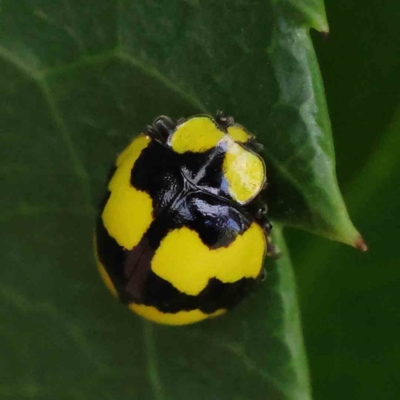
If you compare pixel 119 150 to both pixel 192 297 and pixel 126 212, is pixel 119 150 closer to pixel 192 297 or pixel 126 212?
pixel 126 212

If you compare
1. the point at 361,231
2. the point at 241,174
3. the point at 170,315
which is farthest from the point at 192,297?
the point at 361,231

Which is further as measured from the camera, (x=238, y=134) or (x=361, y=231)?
(x=361, y=231)

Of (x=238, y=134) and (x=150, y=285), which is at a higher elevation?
(x=238, y=134)

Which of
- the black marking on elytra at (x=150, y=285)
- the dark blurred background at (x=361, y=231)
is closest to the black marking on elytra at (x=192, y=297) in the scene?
the black marking on elytra at (x=150, y=285)

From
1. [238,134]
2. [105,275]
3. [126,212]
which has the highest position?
[238,134]

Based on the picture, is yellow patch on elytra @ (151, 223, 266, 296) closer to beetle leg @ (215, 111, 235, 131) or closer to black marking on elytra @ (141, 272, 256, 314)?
black marking on elytra @ (141, 272, 256, 314)

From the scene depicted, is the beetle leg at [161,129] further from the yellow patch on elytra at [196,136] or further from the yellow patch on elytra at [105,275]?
the yellow patch on elytra at [105,275]
